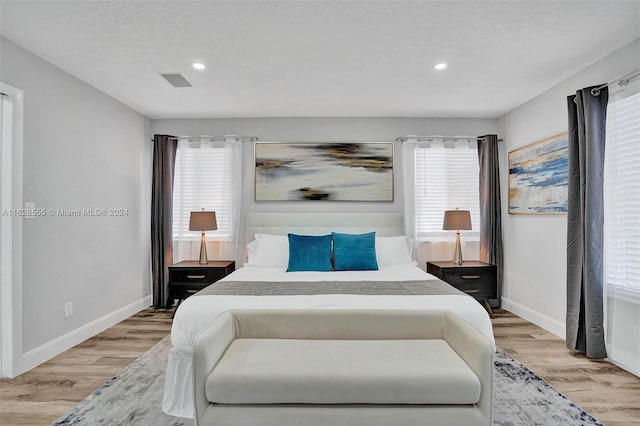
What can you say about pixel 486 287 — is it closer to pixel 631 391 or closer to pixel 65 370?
pixel 631 391

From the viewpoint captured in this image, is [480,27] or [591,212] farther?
[591,212]

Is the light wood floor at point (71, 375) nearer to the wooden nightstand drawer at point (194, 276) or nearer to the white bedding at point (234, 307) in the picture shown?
the wooden nightstand drawer at point (194, 276)

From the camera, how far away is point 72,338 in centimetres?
324

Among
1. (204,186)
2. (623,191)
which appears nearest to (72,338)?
(204,186)

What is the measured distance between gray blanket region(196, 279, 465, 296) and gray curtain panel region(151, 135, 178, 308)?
6.32ft

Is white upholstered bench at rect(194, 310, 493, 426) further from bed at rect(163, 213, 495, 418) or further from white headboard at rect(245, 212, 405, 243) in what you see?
white headboard at rect(245, 212, 405, 243)

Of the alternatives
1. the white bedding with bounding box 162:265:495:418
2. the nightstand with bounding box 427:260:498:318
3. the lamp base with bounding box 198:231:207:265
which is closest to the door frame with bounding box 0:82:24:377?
the white bedding with bounding box 162:265:495:418

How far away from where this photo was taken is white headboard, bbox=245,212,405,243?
4.44 m

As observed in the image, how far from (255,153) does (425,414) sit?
3692 mm

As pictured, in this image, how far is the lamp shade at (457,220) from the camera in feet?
13.7

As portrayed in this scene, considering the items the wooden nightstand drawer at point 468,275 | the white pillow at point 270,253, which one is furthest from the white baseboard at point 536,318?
the white pillow at point 270,253

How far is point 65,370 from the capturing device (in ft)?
9.05

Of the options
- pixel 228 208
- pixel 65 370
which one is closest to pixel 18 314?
pixel 65 370

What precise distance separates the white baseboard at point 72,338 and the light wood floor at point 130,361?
0.20ft
